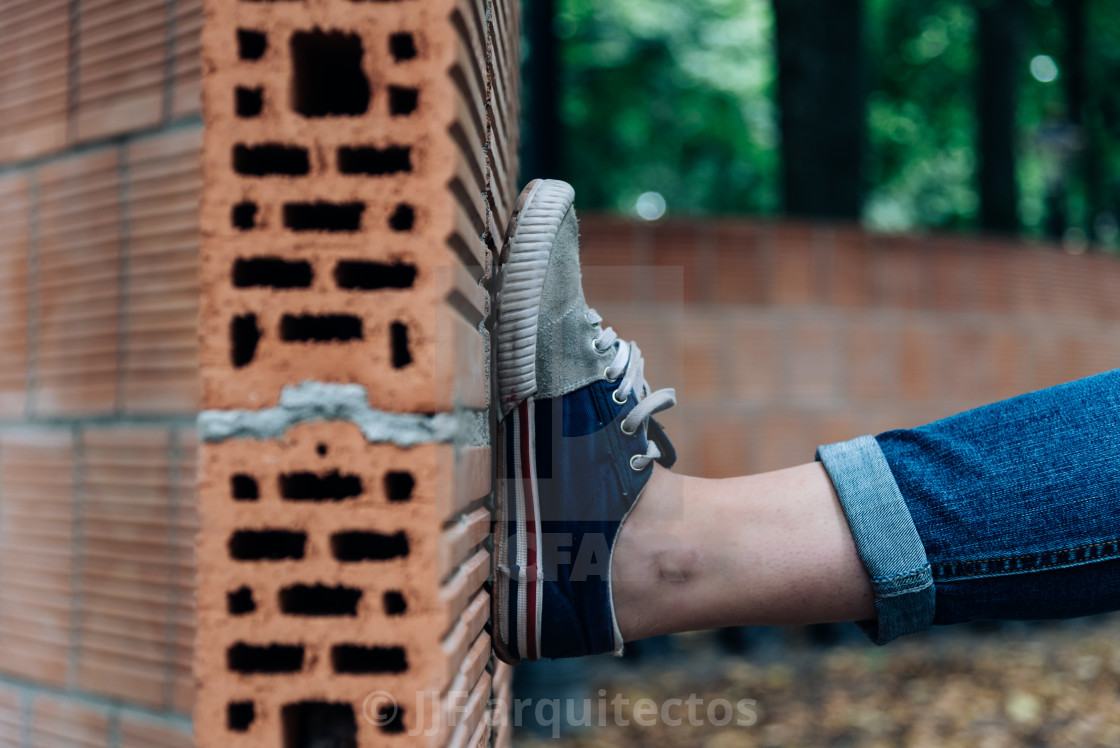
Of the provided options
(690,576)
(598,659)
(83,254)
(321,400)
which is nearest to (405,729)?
(321,400)

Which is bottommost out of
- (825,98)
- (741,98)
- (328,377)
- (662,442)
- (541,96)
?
(662,442)

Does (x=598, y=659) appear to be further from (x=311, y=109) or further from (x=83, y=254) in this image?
(x=311, y=109)

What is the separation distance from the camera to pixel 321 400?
0.79 m

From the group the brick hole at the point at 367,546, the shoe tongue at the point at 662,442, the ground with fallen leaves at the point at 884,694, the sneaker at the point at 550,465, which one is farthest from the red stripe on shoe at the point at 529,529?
the ground with fallen leaves at the point at 884,694

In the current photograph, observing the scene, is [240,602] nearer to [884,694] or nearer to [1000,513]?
[1000,513]

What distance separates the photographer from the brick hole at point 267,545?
803 mm

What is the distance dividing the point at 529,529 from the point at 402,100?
2.14 ft

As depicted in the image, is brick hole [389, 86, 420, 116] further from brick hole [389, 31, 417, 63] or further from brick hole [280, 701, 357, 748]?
brick hole [280, 701, 357, 748]

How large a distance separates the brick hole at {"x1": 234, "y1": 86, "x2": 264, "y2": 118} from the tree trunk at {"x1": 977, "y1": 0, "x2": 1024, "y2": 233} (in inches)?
310

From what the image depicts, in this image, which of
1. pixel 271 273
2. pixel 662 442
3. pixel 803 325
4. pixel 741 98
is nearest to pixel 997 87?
pixel 741 98

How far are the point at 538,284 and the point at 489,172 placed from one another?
171 millimetres

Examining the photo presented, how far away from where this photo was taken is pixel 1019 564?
3.86 feet

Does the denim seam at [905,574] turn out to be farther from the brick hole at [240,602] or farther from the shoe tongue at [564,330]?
the brick hole at [240,602]

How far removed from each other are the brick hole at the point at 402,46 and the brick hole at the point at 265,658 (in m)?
0.56
